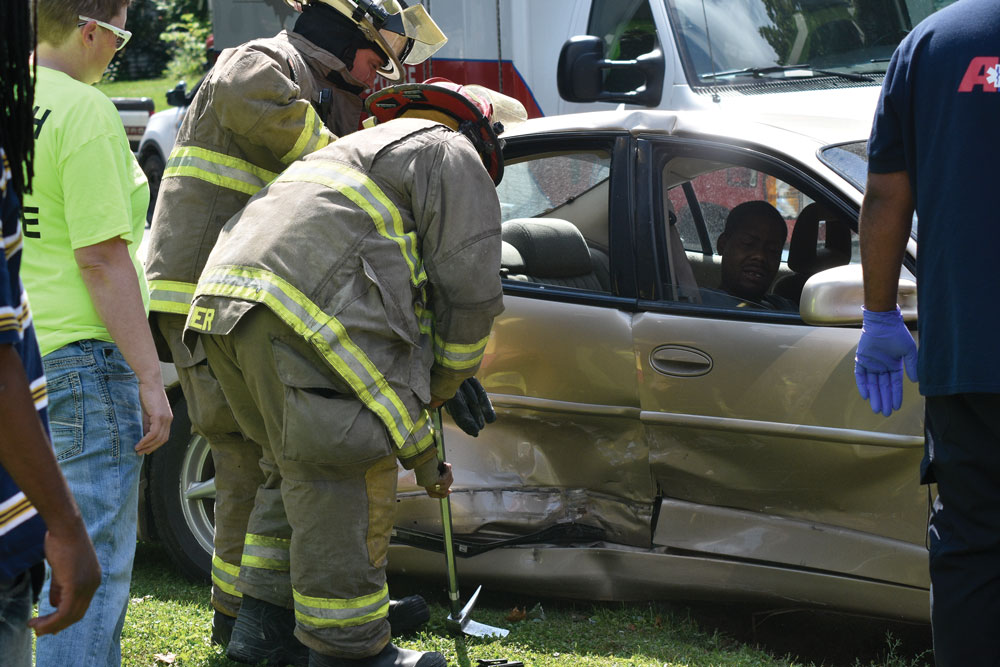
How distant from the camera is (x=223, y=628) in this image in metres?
3.48

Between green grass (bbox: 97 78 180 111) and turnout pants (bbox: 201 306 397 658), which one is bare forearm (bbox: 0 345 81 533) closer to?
turnout pants (bbox: 201 306 397 658)

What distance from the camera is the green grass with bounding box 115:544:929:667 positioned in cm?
336

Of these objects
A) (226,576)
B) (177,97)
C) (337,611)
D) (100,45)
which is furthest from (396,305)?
(177,97)

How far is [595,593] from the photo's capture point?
368 centimetres

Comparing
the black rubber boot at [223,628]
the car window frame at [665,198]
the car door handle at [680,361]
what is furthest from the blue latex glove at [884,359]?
the black rubber boot at [223,628]

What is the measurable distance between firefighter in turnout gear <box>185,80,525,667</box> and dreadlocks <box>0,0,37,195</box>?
1197 mm

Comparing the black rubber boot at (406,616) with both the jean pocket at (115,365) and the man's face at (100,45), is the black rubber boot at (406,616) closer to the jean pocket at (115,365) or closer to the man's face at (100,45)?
the jean pocket at (115,365)

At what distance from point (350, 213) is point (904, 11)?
3957 millimetres

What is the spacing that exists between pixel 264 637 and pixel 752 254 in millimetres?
1975

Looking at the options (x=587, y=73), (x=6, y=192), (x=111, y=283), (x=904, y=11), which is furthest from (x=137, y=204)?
(x=904, y=11)

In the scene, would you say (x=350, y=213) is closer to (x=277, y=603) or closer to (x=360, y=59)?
(x=360, y=59)

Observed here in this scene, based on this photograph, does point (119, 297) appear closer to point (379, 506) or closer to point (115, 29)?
point (115, 29)

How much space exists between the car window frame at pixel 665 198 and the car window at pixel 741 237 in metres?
0.03

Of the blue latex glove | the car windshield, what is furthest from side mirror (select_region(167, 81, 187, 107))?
the blue latex glove
